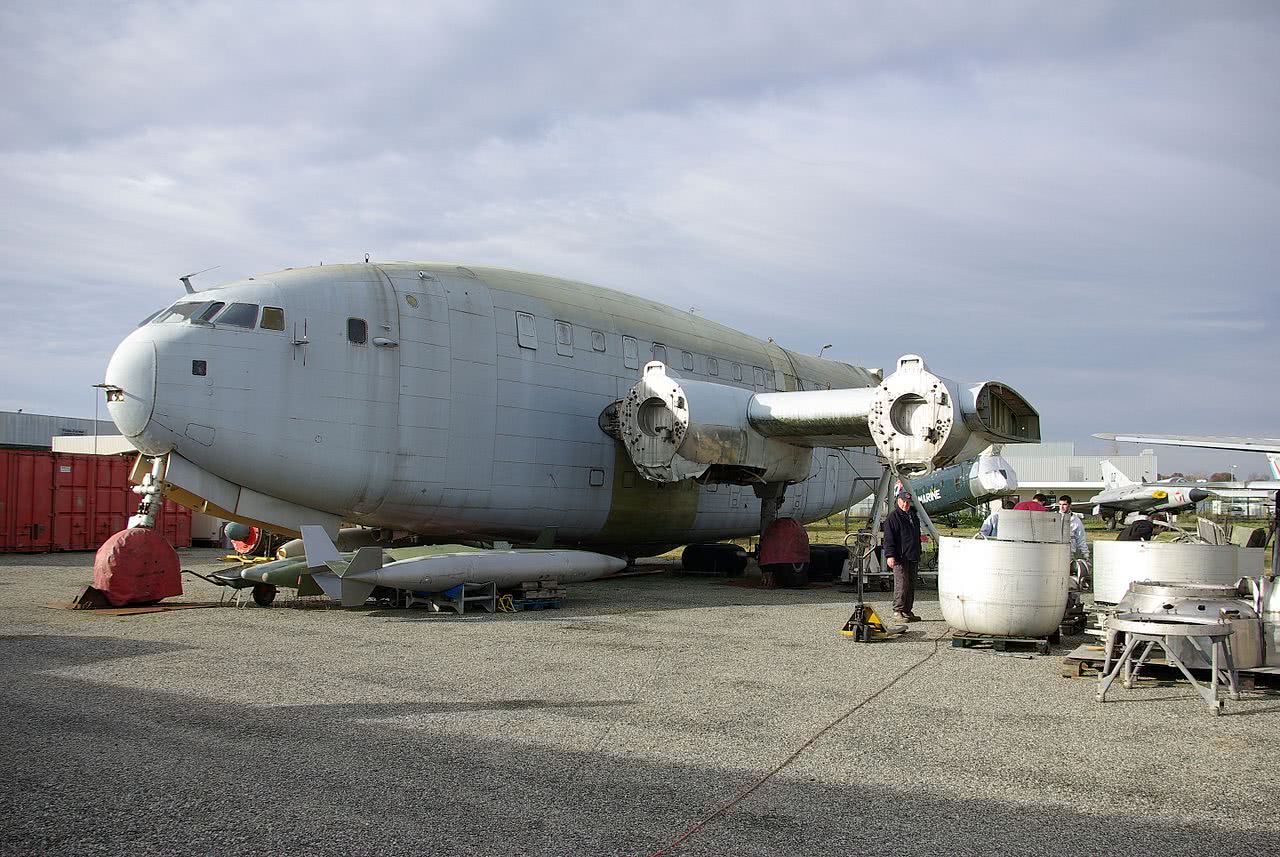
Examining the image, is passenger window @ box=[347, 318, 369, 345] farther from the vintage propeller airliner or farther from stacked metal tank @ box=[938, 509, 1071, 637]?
stacked metal tank @ box=[938, 509, 1071, 637]

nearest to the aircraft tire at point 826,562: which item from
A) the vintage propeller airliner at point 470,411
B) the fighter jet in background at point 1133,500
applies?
the vintage propeller airliner at point 470,411

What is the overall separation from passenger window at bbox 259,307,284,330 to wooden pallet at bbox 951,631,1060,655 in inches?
364

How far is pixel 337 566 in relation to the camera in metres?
12.6

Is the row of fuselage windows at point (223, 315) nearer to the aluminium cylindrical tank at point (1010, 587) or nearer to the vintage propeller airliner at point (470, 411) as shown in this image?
the vintage propeller airliner at point (470, 411)

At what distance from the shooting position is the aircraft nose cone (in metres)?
12.4

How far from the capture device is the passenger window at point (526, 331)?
1559 cm

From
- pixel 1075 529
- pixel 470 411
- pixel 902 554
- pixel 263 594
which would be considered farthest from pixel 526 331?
pixel 1075 529

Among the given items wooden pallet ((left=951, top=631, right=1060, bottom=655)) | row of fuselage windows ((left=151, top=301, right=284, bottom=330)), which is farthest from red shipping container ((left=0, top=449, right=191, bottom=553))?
wooden pallet ((left=951, top=631, right=1060, bottom=655))

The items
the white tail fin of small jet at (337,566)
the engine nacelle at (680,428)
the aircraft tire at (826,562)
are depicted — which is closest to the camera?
the white tail fin of small jet at (337,566)

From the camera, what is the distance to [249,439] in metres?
12.9

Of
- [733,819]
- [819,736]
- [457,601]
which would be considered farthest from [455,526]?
[733,819]

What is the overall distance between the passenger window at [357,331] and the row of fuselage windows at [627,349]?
2503mm

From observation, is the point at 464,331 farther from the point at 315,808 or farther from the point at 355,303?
the point at 315,808

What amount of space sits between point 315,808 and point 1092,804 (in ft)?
13.3
